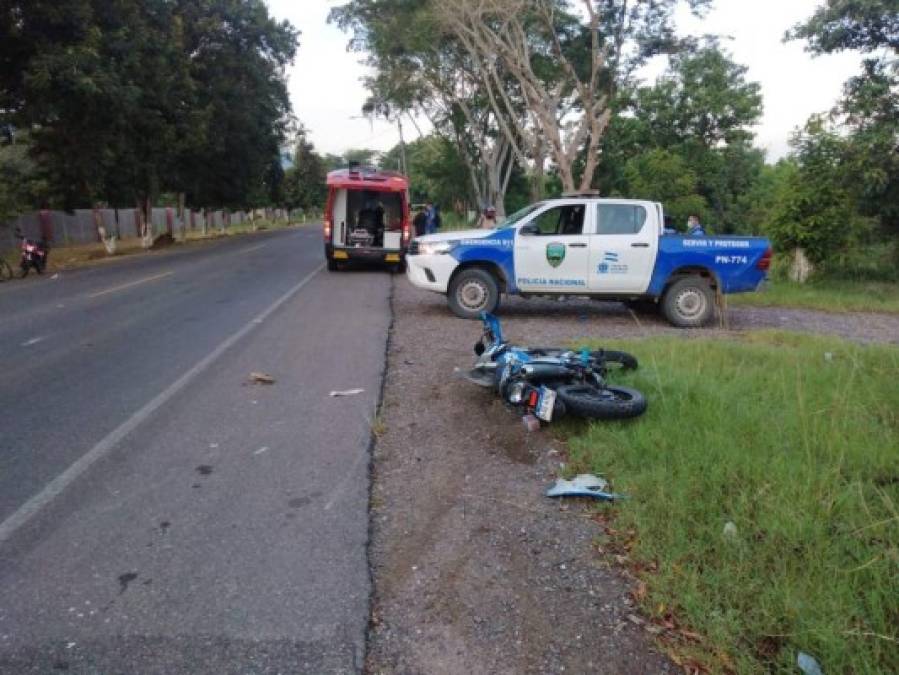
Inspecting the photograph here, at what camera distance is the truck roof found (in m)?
17.6

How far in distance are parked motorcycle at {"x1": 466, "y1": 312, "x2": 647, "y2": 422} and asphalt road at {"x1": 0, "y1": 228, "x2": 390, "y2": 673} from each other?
1.21 m

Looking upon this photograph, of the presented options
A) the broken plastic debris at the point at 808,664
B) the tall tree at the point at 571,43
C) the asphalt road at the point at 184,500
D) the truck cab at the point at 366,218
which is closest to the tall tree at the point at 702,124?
the tall tree at the point at 571,43

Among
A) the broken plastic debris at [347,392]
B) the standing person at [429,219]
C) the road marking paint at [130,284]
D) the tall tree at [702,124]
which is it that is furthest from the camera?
the tall tree at [702,124]

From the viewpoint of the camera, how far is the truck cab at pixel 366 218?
17781 mm

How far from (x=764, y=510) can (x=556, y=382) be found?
2163mm

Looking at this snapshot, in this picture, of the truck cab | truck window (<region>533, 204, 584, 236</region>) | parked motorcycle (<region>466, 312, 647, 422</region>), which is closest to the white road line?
parked motorcycle (<region>466, 312, 647, 422</region>)

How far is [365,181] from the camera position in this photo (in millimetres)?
17734

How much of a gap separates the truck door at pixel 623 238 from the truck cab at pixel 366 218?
8.23m

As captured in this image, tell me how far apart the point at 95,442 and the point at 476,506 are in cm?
300

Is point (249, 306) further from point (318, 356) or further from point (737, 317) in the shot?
point (737, 317)

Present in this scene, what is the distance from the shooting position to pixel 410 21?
1056 inches

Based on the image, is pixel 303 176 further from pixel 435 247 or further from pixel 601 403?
pixel 601 403

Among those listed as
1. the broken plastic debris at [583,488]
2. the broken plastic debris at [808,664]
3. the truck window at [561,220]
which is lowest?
the broken plastic debris at [583,488]

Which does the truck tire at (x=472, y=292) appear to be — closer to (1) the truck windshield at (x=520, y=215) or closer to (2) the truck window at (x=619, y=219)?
(1) the truck windshield at (x=520, y=215)
